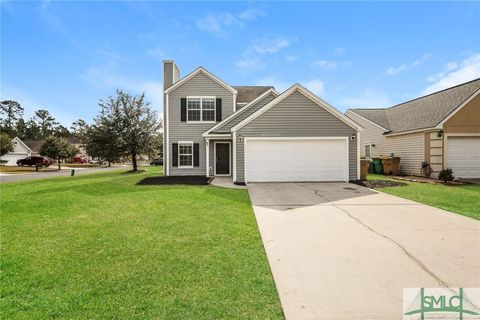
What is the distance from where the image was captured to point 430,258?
3990 millimetres

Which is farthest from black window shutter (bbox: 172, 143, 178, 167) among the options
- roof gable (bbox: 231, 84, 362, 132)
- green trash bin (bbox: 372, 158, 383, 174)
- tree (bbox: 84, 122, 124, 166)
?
green trash bin (bbox: 372, 158, 383, 174)

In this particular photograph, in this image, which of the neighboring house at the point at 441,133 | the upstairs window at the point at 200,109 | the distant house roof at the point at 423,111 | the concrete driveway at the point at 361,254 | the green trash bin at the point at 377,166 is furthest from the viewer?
the green trash bin at the point at 377,166

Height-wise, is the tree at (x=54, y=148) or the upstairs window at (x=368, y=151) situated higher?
the tree at (x=54, y=148)

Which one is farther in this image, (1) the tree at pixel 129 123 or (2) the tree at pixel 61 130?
(2) the tree at pixel 61 130

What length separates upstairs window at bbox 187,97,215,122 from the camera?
17328 millimetres

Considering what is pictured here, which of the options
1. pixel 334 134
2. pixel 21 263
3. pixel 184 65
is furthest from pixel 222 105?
pixel 21 263

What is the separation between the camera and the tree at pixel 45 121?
280 feet

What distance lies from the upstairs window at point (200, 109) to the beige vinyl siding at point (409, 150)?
13.2 meters

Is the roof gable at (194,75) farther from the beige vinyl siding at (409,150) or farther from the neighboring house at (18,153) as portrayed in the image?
the neighboring house at (18,153)

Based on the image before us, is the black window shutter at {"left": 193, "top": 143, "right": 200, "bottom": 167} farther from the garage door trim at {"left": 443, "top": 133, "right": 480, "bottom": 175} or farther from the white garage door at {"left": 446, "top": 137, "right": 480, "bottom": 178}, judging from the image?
the white garage door at {"left": 446, "top": 137, "right": 480, "bottom": 178}

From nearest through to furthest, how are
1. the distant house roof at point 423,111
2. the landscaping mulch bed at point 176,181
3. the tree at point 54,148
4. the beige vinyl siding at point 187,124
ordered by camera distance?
the landscaping mulch bed at point 176,181 < the distant house roof at point 423,111 < the beige vinyl siding at point 187,124 < the tree at point 54,148

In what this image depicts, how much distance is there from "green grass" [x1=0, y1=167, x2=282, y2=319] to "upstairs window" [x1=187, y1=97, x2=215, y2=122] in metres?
11.2

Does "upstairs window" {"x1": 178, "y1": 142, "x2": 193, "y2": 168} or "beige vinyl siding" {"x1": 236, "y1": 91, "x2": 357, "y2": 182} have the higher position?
"beige vinyl siding" {"x1": 236, "y1": 91, "x2": 357, "y2": 182}

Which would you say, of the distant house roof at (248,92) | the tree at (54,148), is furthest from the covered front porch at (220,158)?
the tree at (54,148)
